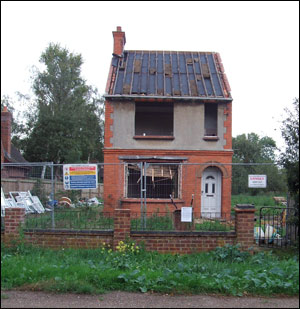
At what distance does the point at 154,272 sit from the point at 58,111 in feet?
101

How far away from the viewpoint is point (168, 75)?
1831 centimetres

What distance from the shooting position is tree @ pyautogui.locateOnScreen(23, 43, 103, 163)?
35094 mm

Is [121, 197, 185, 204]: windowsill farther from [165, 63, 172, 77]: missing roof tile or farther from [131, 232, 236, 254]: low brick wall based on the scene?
[165, 63, 172, 77]: missing roof tile

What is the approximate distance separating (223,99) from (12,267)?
485 inches

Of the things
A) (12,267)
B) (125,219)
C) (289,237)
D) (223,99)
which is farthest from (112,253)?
(223,99)

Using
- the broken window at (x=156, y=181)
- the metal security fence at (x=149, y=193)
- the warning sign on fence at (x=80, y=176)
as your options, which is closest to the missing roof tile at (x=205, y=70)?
the metal security fence at (x=149, y=193)

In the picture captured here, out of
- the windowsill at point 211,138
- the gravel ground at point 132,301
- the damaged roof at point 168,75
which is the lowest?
the gravel ground at point 132,301

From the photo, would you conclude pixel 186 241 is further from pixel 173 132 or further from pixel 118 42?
pixel 118 42

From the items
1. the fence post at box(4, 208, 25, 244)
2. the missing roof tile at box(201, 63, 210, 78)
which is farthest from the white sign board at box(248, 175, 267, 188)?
the missing roof tile at box(201, 63, 210, 78)

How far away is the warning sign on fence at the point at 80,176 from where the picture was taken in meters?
9.09

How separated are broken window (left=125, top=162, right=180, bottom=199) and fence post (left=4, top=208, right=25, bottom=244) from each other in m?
5.91

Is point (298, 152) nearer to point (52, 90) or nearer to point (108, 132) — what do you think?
point (108, 132)

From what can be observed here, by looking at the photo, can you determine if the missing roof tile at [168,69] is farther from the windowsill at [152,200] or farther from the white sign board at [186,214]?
the white sign board at [186,214]

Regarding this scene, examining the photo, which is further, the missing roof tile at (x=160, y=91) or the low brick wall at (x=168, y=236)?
the missing roof tile at (x=160, y=91)
